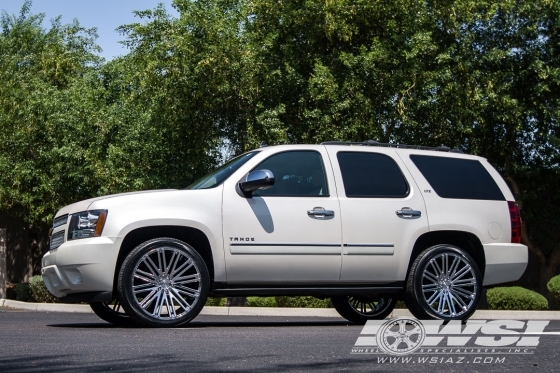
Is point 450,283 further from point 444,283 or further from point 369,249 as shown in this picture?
point 369,249

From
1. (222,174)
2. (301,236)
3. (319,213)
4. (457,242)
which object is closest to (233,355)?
(301,236)

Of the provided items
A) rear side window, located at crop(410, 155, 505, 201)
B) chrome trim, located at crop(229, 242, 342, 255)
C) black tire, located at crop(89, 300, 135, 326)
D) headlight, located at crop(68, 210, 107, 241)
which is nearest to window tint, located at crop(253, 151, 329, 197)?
chrome trim, located at crop(229, 242, 342, 255)

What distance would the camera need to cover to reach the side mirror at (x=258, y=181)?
9.94 metres

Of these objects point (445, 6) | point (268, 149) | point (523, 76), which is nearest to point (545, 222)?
point (523, 76)

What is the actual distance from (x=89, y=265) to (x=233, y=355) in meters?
3.19

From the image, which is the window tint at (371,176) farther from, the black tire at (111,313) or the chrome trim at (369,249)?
the black tire at (111,313)

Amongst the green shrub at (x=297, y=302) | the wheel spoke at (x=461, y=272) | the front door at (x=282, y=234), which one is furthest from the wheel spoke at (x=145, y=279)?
the green shrub at (x=297, y=302)

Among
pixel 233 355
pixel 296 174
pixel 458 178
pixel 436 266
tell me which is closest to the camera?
pixel 233 355

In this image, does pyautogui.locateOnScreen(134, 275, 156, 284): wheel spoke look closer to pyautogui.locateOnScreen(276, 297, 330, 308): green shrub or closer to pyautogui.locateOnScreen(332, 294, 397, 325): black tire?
pyautogui.locateOnScreen(332, 294, 397, 325): black tire

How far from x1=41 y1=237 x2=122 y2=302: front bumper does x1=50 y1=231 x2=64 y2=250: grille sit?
35 centimetres

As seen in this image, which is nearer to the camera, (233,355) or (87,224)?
(233,355)

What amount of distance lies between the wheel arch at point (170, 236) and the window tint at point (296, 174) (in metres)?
0.78

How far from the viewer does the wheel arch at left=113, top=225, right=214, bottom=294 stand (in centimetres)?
1002

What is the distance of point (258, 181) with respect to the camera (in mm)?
9961
